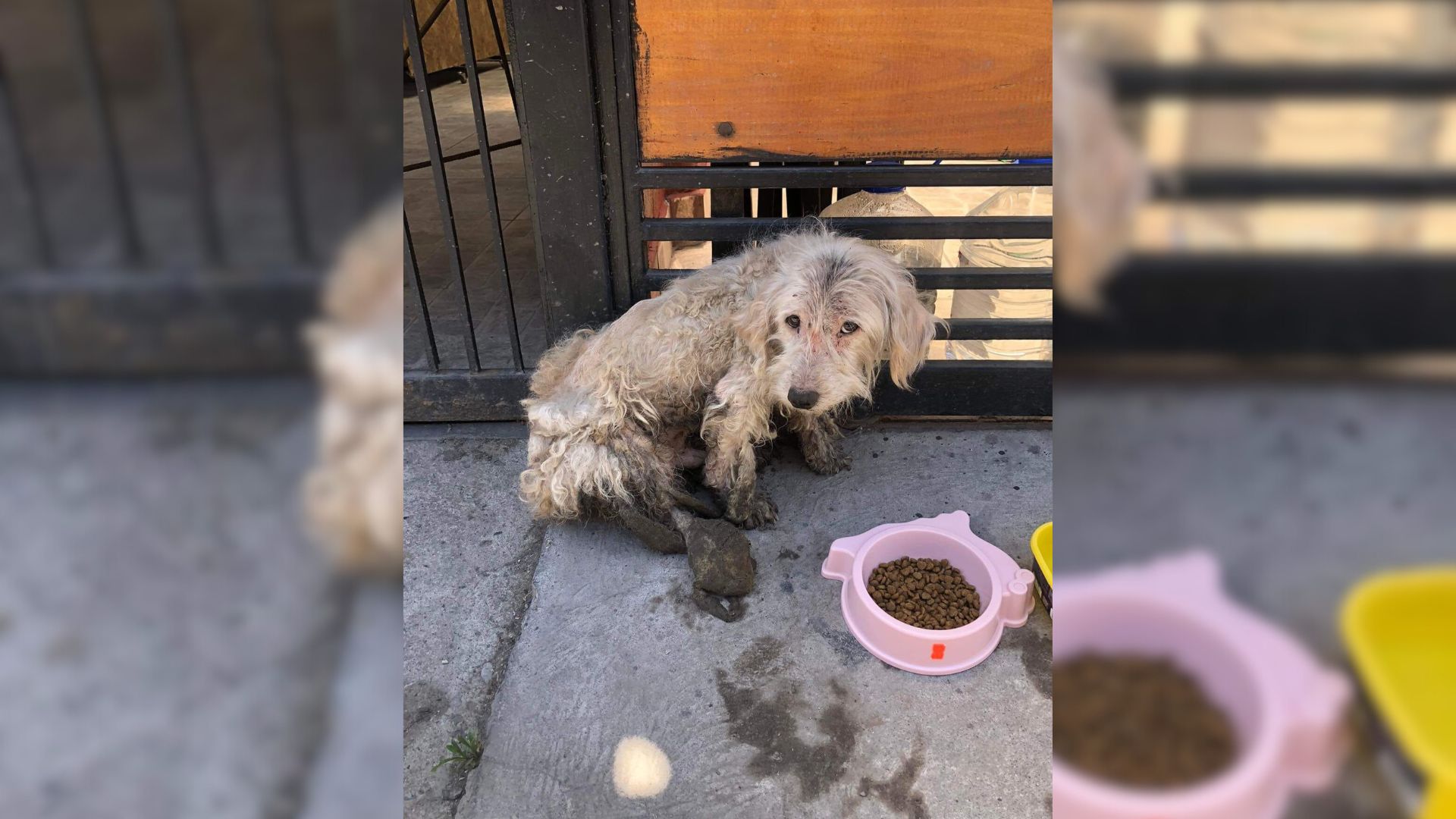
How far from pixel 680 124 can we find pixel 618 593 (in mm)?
1852

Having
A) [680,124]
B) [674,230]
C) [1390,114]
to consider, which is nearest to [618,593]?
[674,230]

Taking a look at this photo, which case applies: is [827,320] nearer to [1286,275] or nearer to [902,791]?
[902,791]

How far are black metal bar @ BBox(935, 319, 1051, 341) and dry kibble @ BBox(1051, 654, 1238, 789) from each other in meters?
3.53

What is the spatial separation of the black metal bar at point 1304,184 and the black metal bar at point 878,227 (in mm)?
3234

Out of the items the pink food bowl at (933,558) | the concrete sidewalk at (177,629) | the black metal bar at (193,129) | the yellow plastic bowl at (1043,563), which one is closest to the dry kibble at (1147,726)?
the concrete sidewalk at (177,629)

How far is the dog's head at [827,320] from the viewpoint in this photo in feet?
9.71

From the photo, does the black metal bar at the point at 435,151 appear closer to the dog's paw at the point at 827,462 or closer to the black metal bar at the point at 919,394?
the black metal bar at the point at 919,394

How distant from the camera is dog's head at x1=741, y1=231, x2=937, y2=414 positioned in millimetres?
2959

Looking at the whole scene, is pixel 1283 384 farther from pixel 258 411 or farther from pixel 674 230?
pixel 674 230

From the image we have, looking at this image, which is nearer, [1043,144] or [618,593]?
[618,593]

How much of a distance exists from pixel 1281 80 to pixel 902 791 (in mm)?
2398

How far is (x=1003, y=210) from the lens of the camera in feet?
12.5

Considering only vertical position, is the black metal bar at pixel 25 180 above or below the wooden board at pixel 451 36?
below

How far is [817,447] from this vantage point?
147 inches
